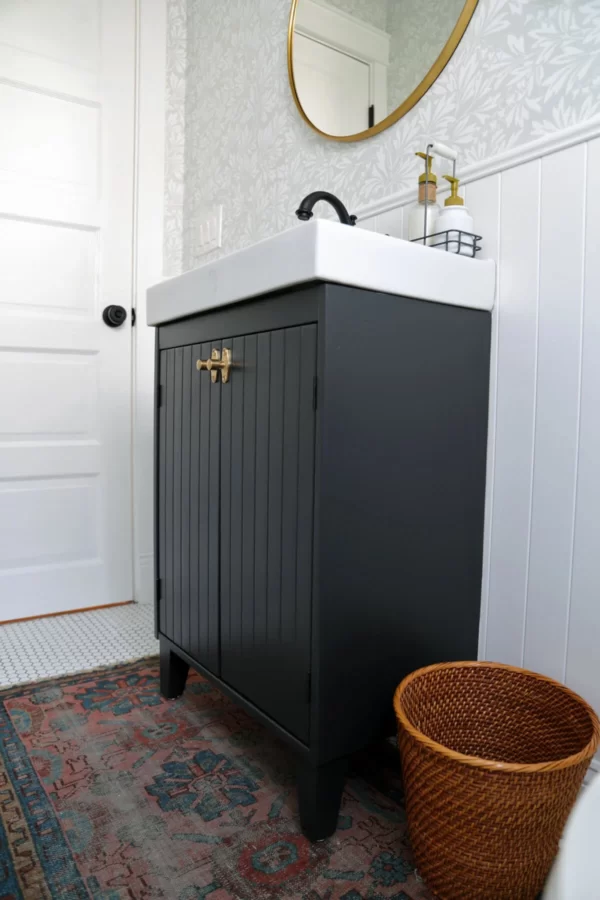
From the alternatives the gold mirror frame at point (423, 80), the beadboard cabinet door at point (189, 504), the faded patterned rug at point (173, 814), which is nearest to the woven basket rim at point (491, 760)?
the faded patterned rug at point (173, 814)

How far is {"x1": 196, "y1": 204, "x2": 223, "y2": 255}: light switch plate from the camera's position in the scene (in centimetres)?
192

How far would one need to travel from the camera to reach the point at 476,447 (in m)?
1.09

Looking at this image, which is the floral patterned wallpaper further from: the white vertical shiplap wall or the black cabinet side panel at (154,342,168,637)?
the black cabinet side panel at (154,342,168,637)

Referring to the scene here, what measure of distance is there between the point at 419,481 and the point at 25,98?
5.76 feet

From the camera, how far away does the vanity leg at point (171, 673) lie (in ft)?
4.48

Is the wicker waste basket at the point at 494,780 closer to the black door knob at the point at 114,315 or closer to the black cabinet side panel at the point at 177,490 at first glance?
the black cabinet side panel at the point at 177,490

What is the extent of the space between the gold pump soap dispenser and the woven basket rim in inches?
29.2

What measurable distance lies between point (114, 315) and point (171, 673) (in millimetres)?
1189

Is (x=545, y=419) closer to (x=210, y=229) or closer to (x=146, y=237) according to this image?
(x=210, y=229)

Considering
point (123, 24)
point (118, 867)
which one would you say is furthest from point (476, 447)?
point (123, 24)

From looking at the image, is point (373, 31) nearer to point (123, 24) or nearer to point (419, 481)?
point (419, 481)

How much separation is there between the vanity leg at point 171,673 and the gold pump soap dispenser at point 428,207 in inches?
39.1

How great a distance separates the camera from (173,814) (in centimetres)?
98

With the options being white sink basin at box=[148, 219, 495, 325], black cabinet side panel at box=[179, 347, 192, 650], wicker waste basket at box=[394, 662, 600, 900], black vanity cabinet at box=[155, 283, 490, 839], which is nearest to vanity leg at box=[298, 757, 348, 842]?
black vanity cabinet at box=[155, 283, 490, 839]
